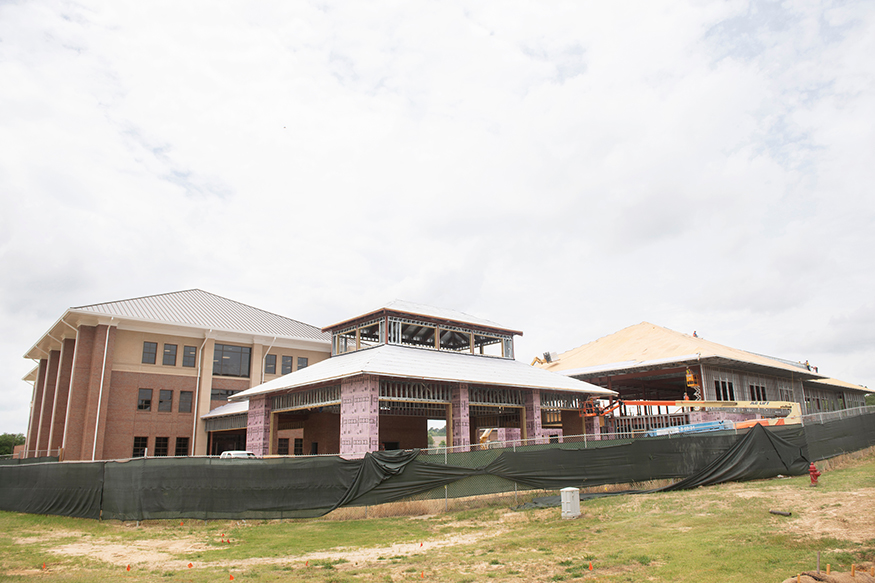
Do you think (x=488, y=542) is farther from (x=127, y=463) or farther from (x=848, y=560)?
(x=127, y=463)

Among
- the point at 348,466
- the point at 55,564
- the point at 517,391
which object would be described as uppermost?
the point at 517,391

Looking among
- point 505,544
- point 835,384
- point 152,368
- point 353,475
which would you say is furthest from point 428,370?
point 835,384

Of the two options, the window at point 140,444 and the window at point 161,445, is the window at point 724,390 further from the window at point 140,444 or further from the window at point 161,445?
the window at point 140,444

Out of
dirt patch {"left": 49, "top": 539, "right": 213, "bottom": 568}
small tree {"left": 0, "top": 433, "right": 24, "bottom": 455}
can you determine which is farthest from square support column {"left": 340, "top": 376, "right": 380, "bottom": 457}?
small tree {"left": 0, "top": 433, "right": 24, "bottom": 455}

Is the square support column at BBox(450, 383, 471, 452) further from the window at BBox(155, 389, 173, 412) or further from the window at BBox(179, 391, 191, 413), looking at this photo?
the window at BBox(155, 389, 173, 412)

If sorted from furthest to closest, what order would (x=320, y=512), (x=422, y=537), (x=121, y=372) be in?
(x=121, y=372) < (x=320, y=512) < (x=422, y=537)

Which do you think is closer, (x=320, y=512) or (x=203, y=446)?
(x=320, y=512)

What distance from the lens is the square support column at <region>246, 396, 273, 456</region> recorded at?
29.0 metres

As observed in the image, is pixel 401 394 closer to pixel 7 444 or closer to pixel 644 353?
pixel 644 353

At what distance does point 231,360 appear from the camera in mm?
44906

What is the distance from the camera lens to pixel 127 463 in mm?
19141

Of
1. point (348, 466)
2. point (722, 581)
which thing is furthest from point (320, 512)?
point (722, 581)

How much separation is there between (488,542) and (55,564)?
387 inches

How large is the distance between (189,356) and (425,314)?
22453 mm
